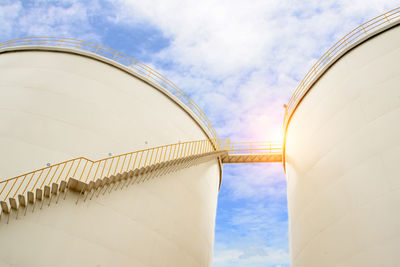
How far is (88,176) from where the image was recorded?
9.47 metres

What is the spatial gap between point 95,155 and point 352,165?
330 inches

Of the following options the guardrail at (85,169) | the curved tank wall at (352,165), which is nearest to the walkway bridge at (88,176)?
the guardrail at (85,169)

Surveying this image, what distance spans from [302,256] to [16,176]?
33.7 feet

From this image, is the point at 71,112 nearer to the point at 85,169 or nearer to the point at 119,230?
the point at 85,169

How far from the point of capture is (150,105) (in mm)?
13547

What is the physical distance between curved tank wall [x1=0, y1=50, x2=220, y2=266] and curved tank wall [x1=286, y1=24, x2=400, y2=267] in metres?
4.97

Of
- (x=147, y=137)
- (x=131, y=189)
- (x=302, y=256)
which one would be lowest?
(x=302, y=256)

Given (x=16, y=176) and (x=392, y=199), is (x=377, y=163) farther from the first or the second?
(x=16, y=176)

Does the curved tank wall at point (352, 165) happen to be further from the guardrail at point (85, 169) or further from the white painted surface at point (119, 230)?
the guardrail at point (85, 169)

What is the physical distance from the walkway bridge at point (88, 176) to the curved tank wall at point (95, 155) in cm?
28

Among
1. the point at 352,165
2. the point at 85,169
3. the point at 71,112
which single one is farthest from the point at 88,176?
the point at 352,165

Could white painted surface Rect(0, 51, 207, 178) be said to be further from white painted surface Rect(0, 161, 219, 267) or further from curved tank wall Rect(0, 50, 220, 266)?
white painted surface Rect(0, 161, 219, 267)

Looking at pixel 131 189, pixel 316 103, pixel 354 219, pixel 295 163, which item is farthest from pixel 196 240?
pixel 316 103

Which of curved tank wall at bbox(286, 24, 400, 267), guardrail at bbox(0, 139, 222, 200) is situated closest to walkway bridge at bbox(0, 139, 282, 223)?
guardrail at bbox(0, 139, 222, 200)
